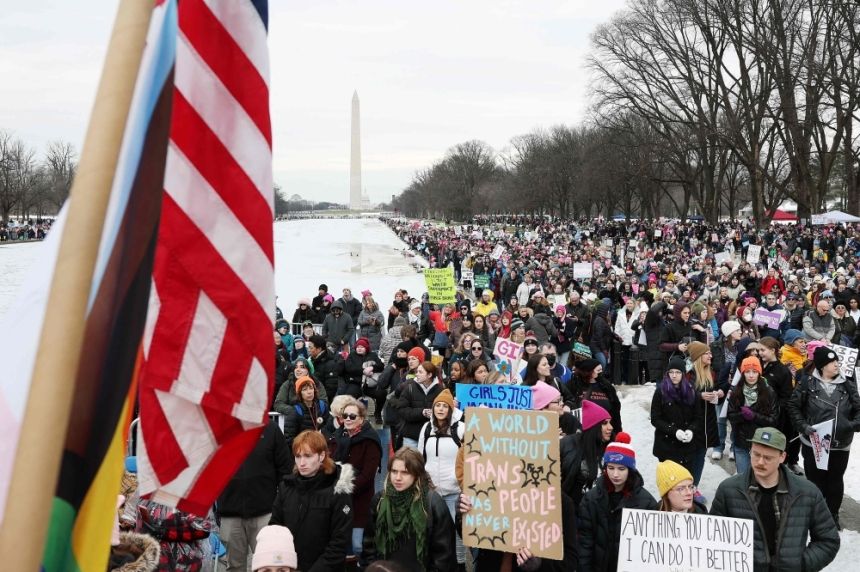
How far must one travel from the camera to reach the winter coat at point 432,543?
186 inches

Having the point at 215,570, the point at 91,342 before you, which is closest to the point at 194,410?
the point at 91,342

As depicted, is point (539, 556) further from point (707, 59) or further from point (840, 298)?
point (707, 59)

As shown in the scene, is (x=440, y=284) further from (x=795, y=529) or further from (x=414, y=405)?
(x=795, y=529)

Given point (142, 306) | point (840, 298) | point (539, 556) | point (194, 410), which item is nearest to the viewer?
point (142, 306)

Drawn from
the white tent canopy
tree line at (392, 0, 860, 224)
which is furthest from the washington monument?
the white tent canopy

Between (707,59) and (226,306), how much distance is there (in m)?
46.0

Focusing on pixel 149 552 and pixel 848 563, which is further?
pixel 848 563

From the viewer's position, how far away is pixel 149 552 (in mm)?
4039

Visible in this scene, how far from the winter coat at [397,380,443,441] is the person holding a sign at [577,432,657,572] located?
2552mm

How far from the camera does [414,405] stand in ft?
24.5

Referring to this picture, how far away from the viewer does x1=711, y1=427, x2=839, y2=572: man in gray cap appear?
449 cm

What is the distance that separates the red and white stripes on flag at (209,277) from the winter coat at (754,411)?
19.9ft

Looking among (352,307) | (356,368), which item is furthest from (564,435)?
(352,307)

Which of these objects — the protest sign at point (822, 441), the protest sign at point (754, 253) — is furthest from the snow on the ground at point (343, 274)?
the protest sign at point (822, 441)
